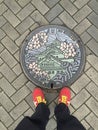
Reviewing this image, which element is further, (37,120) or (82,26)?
(82,26)


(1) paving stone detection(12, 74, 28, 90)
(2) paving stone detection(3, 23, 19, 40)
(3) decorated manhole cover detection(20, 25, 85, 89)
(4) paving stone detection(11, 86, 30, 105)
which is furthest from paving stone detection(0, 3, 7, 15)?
(4) paving stone detection(11, 86, 30, 105)

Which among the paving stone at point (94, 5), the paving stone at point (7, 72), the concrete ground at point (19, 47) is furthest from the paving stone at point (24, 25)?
the paving stone at point (94, 5)

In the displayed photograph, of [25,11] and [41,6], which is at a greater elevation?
[25,11]

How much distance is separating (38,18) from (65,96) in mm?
1198

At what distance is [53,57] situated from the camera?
5.07 meters

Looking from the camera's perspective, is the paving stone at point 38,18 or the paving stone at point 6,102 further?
the paving stone at point 38,18

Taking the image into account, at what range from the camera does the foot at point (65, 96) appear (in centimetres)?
490

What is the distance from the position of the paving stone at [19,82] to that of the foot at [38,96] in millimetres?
215

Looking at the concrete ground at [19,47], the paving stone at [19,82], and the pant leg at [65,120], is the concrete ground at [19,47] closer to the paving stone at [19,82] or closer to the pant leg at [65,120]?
the paving stone at [19,82]

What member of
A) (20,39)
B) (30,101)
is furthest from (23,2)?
(30,101)

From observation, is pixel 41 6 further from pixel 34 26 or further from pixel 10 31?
pixel 10 31

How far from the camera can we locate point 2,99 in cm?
510

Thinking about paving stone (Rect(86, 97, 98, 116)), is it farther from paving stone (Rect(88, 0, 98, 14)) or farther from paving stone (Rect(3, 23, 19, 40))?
paving stone (Rect(3, 23, 19, 40))

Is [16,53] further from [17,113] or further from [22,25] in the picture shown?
[17,113]
